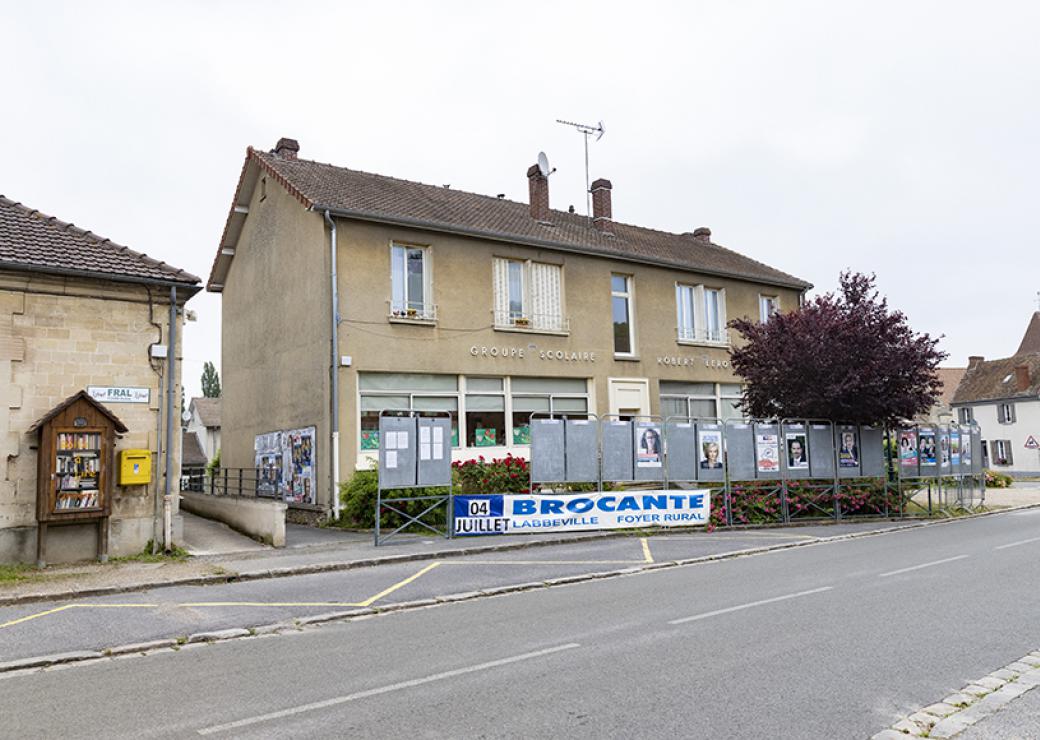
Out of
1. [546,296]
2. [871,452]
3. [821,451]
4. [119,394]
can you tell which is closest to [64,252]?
[119,394]

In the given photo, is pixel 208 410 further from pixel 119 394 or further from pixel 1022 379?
pixel 1022 379

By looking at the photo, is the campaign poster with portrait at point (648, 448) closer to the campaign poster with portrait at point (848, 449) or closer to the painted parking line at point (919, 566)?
the campaign poster with portrait at point (848, 449)

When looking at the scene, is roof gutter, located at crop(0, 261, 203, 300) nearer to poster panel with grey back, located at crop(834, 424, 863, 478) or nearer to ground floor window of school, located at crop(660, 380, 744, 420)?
ground floor window of school, located at crop(660, 380, 744, 420)

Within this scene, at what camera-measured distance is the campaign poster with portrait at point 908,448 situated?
65.4 ft

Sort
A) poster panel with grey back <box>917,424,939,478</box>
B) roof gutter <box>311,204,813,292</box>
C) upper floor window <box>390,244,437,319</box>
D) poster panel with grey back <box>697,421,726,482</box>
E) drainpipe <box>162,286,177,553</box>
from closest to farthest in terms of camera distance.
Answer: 1. drainpipe <box>162,286,177,553</box>
2. poster panel with grey back <box>697,421,726,482</box>
3. roof gutter <box>311,204,813,292</box>
4. upper floor window <box>390,244,437,319</box>
5. poster panel with grey back <box>917,424,939,478</box>

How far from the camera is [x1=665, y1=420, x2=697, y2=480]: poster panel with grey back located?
17312 millimetres

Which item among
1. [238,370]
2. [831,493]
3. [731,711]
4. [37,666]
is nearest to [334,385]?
[238,370]

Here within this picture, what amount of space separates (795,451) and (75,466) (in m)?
15.0

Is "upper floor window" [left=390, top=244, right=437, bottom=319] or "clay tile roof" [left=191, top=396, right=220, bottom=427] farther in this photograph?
"clay tile roof" [left=191, top=396, right=220, bottom=427]

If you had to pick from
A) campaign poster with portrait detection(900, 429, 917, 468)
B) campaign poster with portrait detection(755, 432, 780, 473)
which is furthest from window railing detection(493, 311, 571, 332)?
campaign poster with portrait detection(900, 429, 917, 468)

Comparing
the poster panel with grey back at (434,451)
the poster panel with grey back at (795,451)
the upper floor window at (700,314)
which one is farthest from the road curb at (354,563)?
the upper floor window at (700,314)

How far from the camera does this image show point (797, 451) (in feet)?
61.1

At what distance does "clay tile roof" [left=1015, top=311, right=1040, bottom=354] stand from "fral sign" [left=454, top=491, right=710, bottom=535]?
182 ft

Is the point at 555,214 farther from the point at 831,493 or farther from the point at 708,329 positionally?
the point at 831,493
